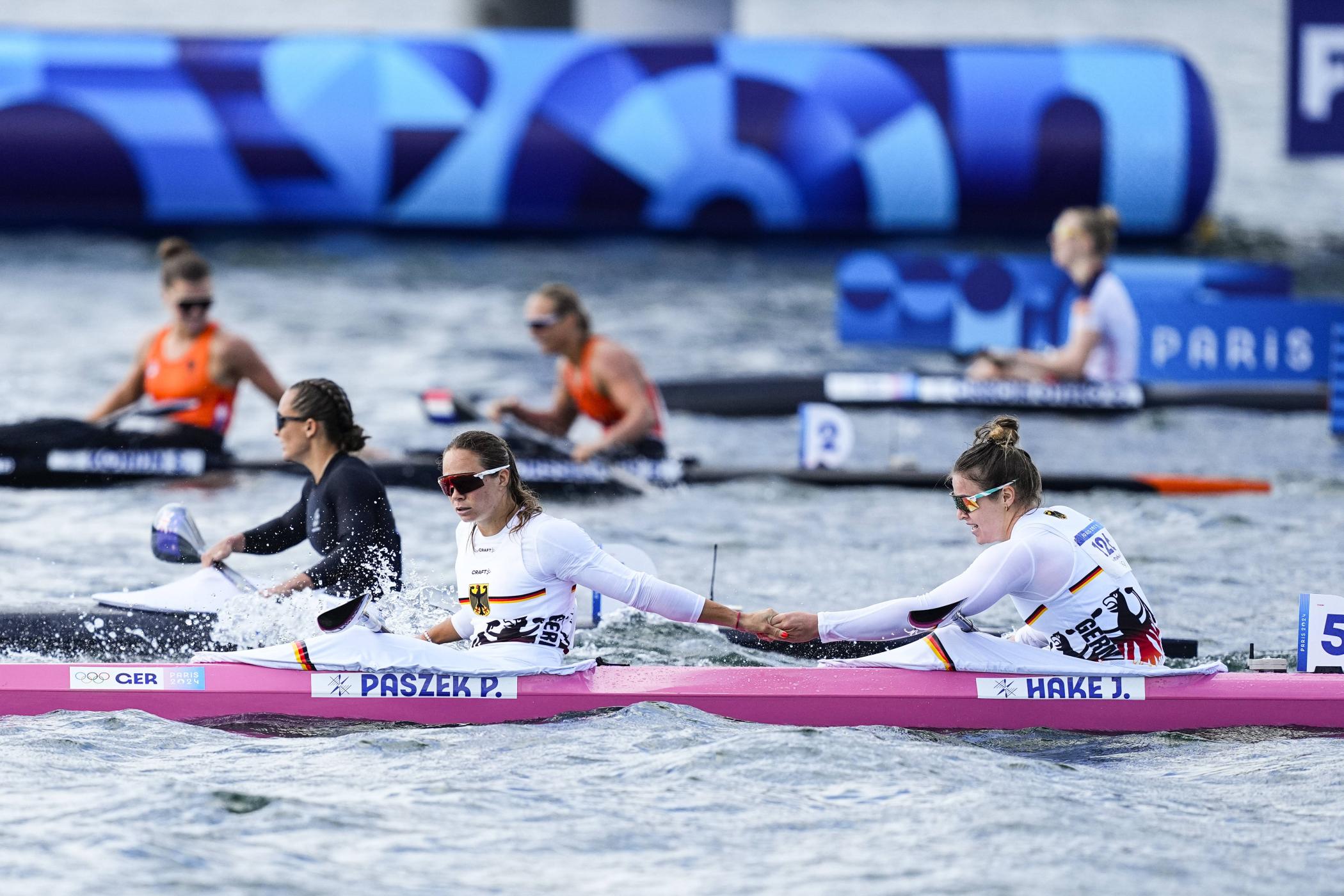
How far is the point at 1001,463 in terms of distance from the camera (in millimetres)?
5906

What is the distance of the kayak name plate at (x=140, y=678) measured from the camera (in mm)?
6246

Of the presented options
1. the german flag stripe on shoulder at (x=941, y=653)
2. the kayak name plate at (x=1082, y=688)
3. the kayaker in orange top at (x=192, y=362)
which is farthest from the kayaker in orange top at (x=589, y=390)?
the kayak name plate at (x=1082, y=688)

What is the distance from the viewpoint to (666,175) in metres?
15.9

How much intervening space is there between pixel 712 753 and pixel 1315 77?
10.0 metres

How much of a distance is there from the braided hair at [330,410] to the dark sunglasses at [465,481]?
64 centimetres

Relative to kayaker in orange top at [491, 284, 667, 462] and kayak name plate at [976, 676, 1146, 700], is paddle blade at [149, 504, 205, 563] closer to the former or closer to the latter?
kayaker in orange top at [491, 284, 667, 462]

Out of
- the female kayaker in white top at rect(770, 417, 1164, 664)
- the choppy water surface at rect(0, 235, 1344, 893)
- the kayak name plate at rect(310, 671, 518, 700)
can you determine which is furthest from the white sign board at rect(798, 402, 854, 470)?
the kayak name plate at rect(310, 671, 518, 700)

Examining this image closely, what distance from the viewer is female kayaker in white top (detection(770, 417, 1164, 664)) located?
5.92 m

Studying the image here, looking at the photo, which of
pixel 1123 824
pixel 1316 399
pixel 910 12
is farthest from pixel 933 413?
pixel 910 12

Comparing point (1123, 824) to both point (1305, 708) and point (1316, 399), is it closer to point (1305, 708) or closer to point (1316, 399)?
point (1305, 708)

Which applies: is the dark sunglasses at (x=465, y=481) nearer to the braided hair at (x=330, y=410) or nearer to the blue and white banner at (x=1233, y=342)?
the braided hair at (x=330, y=410)

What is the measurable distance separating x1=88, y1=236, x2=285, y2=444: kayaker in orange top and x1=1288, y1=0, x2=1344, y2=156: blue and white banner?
8328 millimetres

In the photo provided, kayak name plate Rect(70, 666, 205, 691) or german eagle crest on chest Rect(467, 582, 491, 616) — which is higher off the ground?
german eagle crest on chest Rect(467, 582, 491, 616)

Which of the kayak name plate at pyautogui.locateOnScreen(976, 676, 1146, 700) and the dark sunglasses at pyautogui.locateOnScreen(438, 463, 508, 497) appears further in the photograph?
the kayak name plate at pyautogui.locateOnScreen(976, 676, 1146, 700)
